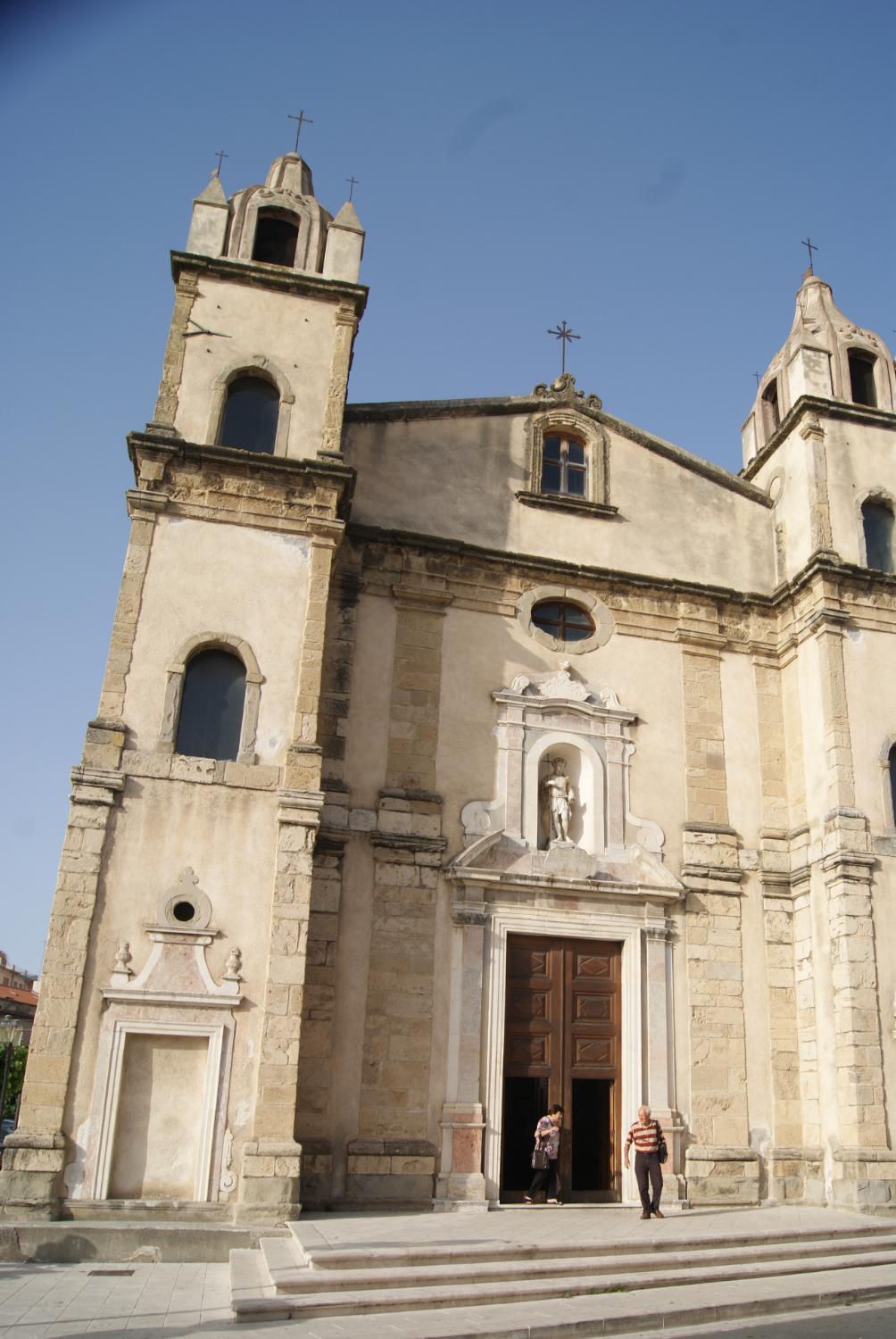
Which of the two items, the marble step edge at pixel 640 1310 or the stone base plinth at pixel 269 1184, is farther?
the stone base plinth at pixel 269 1184

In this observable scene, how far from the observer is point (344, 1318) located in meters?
9.56

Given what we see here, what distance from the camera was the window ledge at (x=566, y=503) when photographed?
1867cm

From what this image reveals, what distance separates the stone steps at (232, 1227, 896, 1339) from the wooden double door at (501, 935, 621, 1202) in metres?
3.43

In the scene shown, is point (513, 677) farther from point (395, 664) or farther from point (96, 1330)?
point (96, 1330)

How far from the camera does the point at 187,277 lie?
17.0 metres

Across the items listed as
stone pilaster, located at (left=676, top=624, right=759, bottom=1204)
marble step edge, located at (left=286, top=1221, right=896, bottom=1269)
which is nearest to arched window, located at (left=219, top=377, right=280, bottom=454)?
stone pilaster, located at (left=676, top=624, right=759, bottom=1204)

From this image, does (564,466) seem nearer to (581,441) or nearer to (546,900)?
(581,441)

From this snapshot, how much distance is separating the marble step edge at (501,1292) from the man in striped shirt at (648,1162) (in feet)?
7.48

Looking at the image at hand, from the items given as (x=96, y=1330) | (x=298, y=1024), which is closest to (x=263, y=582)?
(x=298, y=1024)

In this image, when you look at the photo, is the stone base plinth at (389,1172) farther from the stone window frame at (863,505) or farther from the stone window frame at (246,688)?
the stone window frame at (863,505)

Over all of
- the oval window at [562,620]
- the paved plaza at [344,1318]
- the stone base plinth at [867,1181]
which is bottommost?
the paved plaza at [344,1318]

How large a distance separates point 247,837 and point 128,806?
1.43 m

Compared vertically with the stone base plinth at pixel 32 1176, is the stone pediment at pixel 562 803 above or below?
above

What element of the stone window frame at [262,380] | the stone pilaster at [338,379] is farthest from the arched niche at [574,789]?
the stone window frame at [262,380]
